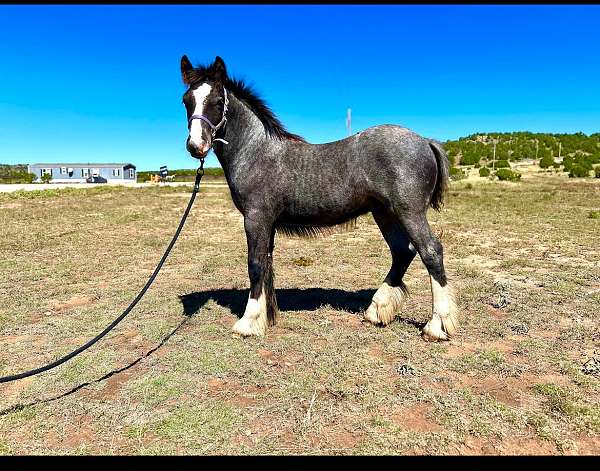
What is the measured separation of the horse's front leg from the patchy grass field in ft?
0.67

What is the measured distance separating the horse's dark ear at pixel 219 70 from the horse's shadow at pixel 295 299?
3134 millimetres

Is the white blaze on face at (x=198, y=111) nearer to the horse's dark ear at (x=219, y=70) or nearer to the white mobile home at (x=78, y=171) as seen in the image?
the horse's dark ear at (x=219, y=70)

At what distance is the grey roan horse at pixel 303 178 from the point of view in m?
4.55

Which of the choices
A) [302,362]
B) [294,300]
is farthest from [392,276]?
[302,362]

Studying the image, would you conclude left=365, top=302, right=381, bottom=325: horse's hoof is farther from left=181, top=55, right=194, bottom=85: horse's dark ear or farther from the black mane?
left=181, top=55, right=194, bottom=85: horse's dark ear

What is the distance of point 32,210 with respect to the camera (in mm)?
19016

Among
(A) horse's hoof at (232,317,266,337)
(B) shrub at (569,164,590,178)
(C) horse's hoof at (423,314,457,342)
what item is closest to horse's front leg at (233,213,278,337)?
(A) horse's hoof at (232,317,266,337)

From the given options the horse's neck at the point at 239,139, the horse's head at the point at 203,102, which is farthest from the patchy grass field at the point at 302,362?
the horse's head at the point at 203,102

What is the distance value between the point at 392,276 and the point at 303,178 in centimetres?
182

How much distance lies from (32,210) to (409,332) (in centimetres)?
1991
